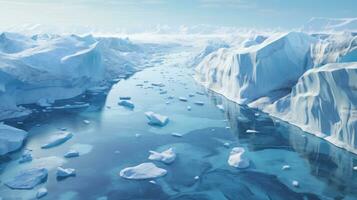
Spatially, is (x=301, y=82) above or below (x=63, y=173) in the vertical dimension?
above

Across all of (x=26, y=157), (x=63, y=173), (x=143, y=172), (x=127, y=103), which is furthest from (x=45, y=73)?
(x=143, y=172)

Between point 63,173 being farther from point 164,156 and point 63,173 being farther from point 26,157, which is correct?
point 164,156

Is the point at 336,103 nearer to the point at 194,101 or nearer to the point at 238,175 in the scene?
the point at 238,175

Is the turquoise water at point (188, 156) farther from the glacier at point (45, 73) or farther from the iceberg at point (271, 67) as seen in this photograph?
the glacier at point (45, 73)

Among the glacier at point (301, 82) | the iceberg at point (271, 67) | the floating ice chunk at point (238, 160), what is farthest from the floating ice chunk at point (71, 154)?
the iceberg at point (271, 67)

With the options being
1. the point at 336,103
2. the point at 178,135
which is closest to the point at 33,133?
the point at 178,135

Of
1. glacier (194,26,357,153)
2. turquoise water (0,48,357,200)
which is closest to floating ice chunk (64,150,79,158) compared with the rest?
turquoise water (0,48,357,200)

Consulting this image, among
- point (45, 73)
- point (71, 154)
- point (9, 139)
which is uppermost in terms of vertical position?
point (45, 73)
